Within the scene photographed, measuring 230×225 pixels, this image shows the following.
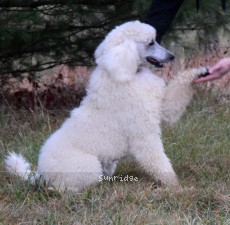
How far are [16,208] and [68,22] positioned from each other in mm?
3207

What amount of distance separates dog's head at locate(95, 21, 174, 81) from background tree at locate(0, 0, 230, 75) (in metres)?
1.88

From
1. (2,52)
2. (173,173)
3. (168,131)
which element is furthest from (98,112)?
(2,52)

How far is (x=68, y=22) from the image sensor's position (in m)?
6.64

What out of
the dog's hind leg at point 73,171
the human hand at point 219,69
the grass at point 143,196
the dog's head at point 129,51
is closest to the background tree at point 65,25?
the grass at point 143,196

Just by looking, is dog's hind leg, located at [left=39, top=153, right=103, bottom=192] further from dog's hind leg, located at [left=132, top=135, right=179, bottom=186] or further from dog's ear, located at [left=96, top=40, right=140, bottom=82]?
dog's ear, located at [left=96, top=40, right=140, bottom=82]

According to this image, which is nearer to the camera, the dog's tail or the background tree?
the dog's tail

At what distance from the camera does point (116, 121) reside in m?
4.03

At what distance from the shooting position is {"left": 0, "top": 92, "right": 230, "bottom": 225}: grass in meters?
3.53

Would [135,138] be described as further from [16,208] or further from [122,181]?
[16,208]

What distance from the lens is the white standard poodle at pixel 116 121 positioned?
3.96 meters

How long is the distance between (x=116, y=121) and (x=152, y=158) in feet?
0.97

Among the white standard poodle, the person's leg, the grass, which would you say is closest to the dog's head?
the white standard poodle

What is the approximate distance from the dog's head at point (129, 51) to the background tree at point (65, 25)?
6.16 feet

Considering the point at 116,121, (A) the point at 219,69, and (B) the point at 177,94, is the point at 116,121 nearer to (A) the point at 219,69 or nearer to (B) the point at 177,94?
(B) the point at 177,94
